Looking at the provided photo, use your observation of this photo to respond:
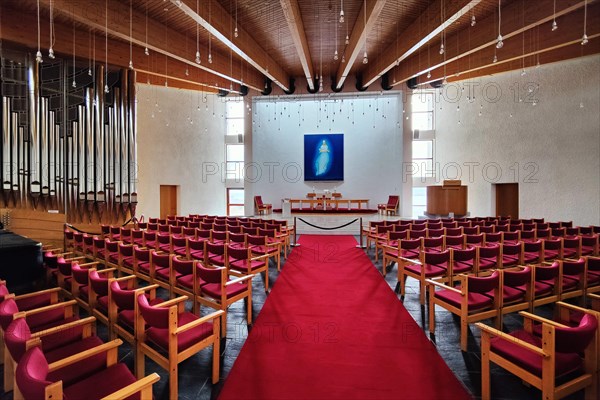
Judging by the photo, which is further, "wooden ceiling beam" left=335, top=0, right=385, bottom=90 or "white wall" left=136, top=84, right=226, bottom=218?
"white wall" left=136, top=84, right=226, bottom=218

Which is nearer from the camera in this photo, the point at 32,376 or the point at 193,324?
the point at 32,376

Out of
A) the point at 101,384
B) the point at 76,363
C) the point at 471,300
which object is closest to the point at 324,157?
the point at 471,300

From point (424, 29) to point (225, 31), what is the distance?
4.61 meters

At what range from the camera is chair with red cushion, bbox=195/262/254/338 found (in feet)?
9.56

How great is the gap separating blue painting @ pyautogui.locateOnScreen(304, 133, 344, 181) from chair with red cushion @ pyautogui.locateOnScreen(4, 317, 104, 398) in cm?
1187

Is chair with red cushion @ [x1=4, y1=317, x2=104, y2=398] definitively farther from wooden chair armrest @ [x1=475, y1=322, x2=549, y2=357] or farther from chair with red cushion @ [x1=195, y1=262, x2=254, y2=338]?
wooden chair armrest @ [x1=475, y1=322, x2=549, y2=357]

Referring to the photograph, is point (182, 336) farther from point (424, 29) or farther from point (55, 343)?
point (424, 29)

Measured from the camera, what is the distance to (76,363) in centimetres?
183

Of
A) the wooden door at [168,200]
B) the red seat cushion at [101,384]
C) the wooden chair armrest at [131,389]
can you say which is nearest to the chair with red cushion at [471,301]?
the wooden chair armrest at [131,389]

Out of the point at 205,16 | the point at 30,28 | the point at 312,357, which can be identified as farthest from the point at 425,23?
the point at 30,28

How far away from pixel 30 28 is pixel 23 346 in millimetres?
7593

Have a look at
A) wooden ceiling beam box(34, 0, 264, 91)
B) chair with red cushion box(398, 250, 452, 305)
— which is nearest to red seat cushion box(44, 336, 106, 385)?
chair with red cushion box(398, 250, 452, 305)

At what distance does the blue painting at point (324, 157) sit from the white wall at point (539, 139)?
5058 millimetres

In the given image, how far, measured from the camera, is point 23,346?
152 cm
